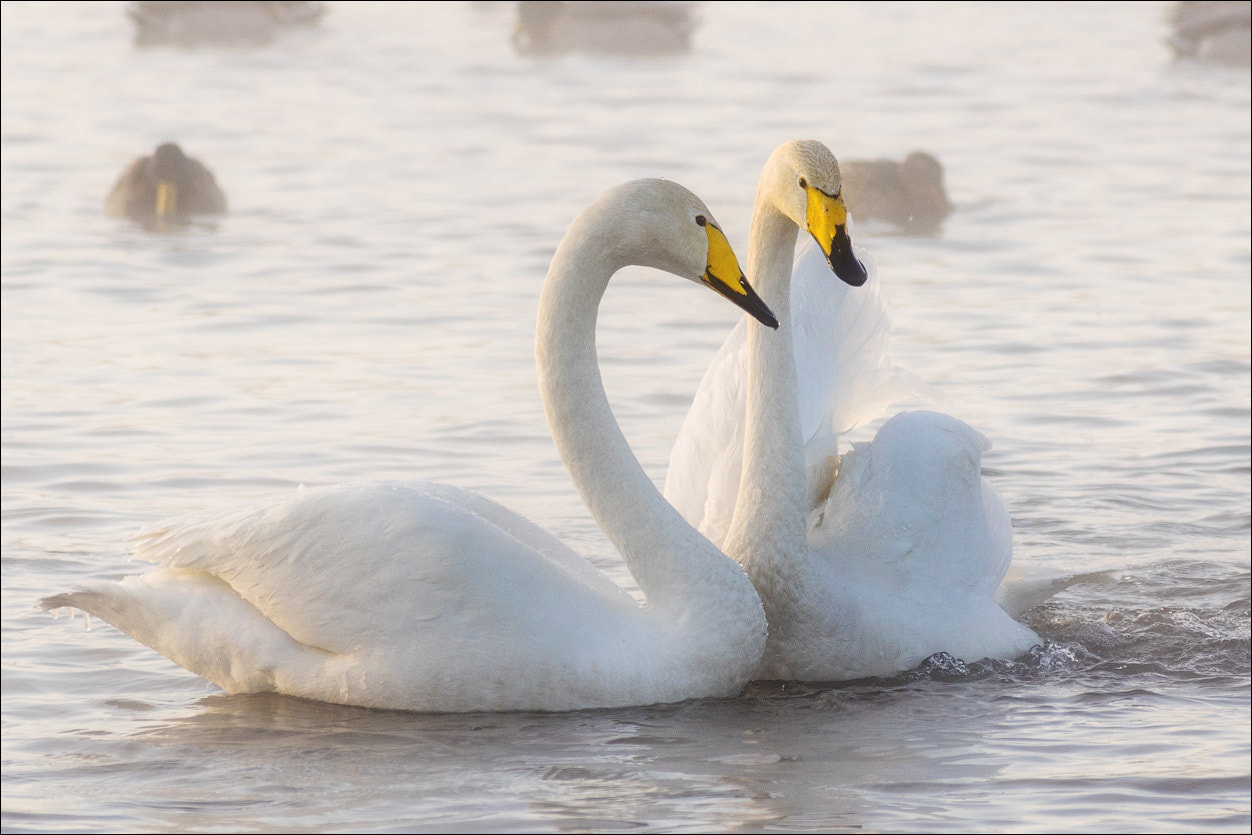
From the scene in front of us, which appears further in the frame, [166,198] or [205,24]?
[205,24]

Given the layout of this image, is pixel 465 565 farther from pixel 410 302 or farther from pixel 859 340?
pixel 410 302

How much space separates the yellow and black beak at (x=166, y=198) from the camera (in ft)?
54.0

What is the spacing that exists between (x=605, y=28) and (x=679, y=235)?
1026 inches

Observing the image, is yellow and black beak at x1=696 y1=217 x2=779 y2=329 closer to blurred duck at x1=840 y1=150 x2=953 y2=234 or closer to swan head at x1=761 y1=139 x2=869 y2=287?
swan head at x1=761 y1=139 x2=869 y2=287

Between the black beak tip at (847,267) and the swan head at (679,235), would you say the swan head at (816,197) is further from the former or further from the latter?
the swan head at (679,235)

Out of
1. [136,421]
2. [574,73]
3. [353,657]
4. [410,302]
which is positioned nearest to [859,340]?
[353,657]

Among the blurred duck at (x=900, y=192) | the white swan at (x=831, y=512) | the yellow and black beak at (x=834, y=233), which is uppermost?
the yellow and black beak at (x=834, y=233)

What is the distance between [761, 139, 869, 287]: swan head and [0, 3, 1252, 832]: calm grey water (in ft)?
4.68

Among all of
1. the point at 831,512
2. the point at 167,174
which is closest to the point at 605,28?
the point at 167,174

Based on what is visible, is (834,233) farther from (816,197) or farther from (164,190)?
(164,190)

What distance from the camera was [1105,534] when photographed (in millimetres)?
8383

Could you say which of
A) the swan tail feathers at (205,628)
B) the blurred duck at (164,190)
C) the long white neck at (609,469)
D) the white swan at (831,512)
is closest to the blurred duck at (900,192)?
the blurred duck at (164,190)

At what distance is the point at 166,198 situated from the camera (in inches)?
648

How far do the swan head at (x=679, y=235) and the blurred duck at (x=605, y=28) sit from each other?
25.2 meters
